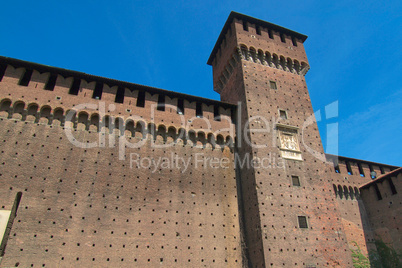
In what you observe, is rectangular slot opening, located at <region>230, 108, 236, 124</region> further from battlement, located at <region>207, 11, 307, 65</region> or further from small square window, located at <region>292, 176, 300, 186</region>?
battlement, located at <region>207, 11, 307, 65</region>

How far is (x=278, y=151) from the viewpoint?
44.2 feet

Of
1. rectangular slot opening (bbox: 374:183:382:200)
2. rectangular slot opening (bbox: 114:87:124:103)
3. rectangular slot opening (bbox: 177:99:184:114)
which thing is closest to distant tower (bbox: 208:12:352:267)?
rectangular slot opening (bbox: 177:99:184:114)

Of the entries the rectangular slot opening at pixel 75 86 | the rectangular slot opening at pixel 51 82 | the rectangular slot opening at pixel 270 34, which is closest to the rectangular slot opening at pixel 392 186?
the rectangular slot opening at pixel 270 34

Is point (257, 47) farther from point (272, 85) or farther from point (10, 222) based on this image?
→ point (10, 222)

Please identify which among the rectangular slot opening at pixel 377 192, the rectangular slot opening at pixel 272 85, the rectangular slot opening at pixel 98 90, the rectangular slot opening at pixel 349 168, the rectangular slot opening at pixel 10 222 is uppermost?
the rectangular slot opening at pixel 272 85

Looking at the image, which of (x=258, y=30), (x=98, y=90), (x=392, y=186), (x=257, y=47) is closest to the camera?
(x=98, y=90)

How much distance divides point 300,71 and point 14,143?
15.3 meters

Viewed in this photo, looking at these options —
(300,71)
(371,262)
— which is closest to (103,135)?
(300,71)

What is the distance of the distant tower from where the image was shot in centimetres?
1142

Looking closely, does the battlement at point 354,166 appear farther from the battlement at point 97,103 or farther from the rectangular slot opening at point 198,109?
the rectangular slot opening at point 198,109

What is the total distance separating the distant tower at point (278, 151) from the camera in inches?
450

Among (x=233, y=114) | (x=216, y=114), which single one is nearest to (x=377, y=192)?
(x=233, y=114)

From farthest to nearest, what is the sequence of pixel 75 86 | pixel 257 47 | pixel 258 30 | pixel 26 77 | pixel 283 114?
pixel 258 30 < pixel 257 47 < pixel 283 114 < pixel 75 86 < pixel 26 77

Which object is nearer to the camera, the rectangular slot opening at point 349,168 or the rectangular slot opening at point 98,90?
the rectangular slot opening at point 98,90
